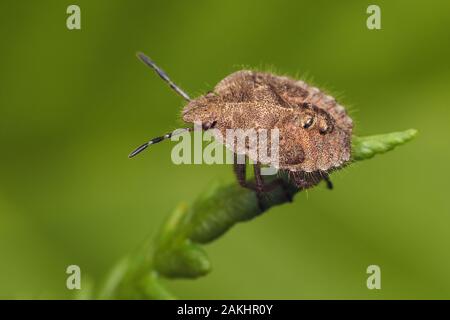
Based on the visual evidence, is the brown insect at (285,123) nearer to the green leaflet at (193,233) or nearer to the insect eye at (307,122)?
the insect eye at (307,122)

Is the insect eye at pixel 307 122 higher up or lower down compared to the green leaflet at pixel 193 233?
higher up

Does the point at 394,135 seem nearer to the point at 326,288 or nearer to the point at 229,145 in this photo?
the point at 229,145

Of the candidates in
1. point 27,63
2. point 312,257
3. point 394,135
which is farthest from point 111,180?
point 394,135

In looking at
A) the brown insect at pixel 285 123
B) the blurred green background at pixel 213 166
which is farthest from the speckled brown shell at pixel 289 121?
the blurred green background at pixel 213 166

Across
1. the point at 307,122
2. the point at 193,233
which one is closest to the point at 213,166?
the point at 193,233

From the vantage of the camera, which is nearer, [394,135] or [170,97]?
[394,135]

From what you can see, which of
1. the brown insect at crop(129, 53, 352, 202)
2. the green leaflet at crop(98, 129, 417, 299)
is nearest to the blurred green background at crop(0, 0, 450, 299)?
the brown insect at crop(129, 53, 352, 202)

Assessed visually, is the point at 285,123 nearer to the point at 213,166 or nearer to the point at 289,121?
the point at 289,121
